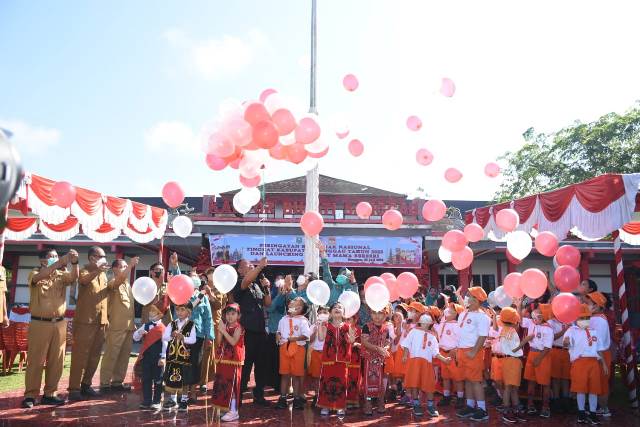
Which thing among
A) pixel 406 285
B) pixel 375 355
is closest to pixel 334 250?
pixel 406 285

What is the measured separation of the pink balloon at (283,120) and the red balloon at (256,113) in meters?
0.09

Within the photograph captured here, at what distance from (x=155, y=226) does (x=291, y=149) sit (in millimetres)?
5303

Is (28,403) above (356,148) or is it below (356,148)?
below

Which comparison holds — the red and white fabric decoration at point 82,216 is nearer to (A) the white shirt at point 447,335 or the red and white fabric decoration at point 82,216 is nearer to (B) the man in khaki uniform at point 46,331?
(B) the man in khaki uniform at point 46,331

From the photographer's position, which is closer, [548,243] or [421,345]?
[421,345]

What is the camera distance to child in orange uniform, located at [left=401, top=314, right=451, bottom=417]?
600 centimetres

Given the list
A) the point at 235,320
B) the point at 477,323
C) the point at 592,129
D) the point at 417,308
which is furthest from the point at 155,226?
the point at 592,129

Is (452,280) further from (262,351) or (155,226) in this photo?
(262,351)

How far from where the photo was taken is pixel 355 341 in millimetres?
6234

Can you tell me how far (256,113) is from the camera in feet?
16.9

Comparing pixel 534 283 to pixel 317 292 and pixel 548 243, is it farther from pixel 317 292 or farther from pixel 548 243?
pixel 317 292

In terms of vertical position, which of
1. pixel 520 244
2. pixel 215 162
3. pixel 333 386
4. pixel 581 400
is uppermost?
pixel 215 162

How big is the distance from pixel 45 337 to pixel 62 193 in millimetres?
1961

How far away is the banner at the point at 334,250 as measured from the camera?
13.9m
